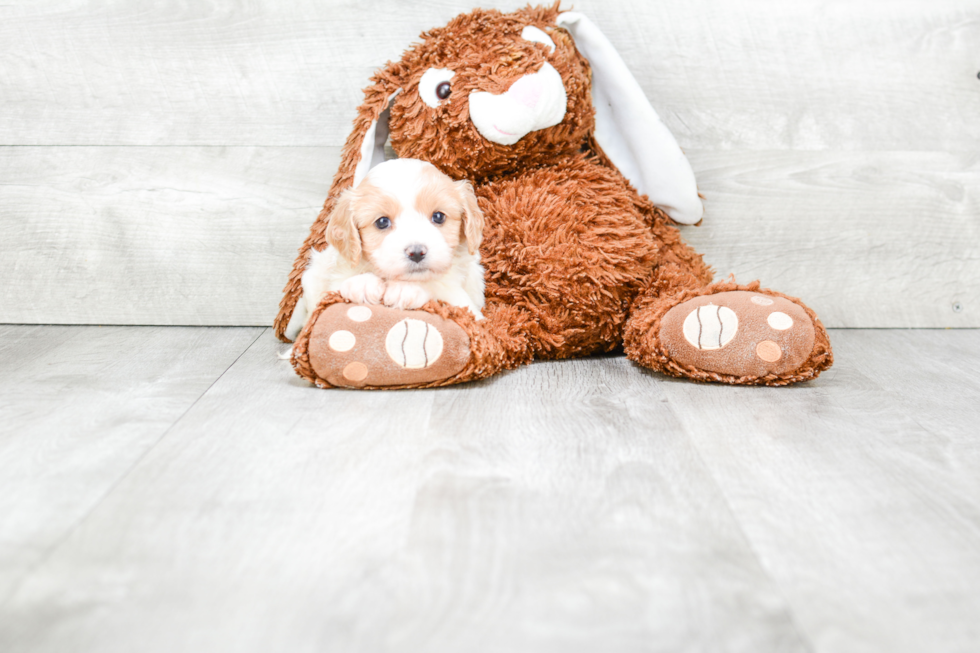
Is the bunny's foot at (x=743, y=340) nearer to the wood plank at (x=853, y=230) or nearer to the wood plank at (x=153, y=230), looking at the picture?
the wood plank at (x=853, y=230)

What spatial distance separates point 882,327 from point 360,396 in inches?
40.4

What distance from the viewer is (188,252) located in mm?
1375

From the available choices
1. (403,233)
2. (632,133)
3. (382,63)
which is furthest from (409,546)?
(382,63)

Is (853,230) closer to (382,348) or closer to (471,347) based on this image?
(471,347)

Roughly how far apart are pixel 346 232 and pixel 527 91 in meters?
0.32

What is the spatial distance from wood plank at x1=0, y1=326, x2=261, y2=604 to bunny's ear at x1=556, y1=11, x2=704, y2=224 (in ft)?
2.35

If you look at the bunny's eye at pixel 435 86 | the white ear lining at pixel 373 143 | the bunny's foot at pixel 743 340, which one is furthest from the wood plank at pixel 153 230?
the bunny's foot at pixel 743 340

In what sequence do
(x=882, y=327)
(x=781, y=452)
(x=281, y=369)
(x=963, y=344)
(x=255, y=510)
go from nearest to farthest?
1. (x=255, y=510)
2. (x=781, y=452)
3. (x=281, y=369)
4. (x=963, y=344)
5. (x=882, y=327)

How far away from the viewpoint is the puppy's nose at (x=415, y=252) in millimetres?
982

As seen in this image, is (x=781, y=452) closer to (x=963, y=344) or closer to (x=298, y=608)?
(x=298, y=608)

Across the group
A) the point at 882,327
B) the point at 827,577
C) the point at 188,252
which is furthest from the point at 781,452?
the point at 188,252

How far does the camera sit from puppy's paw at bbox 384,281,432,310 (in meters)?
1.01

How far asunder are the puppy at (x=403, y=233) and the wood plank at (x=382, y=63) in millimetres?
378

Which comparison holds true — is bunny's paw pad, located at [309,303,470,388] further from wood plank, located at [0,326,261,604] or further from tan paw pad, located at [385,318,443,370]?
wood plank, located at [0,326,261,604]
